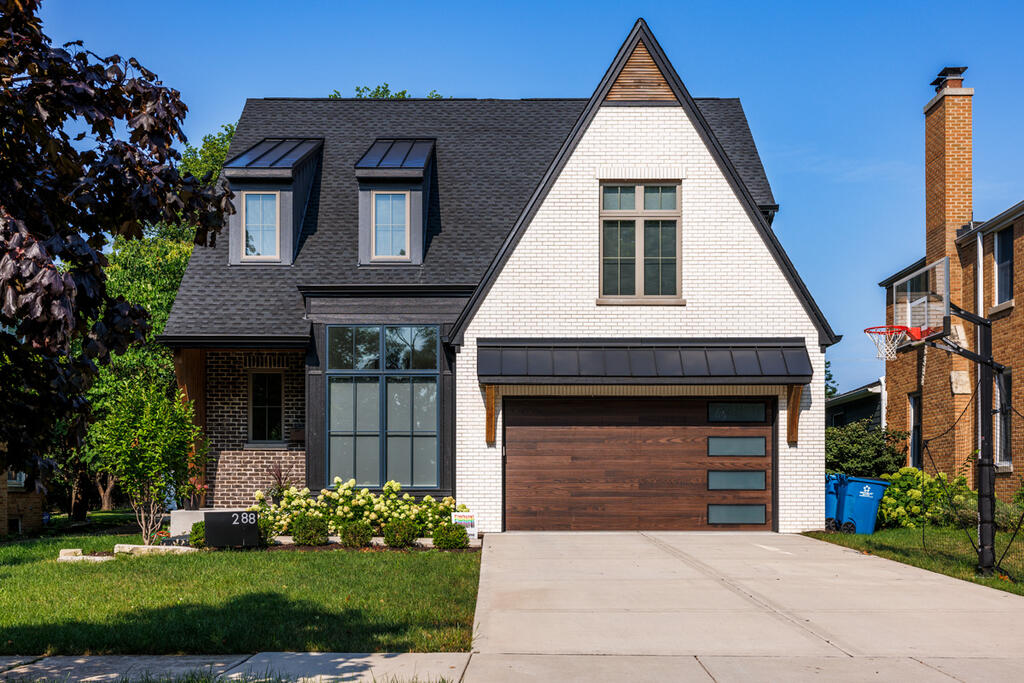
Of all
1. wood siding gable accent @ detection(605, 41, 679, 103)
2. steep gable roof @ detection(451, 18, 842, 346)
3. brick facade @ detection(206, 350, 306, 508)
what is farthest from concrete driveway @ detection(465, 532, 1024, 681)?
wood siding gable accent @ detection(605, 41, 679, 103)

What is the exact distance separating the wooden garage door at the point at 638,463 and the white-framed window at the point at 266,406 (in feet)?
16.5

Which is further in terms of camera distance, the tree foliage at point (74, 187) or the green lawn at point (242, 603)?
the green lawn at point (242, 603)

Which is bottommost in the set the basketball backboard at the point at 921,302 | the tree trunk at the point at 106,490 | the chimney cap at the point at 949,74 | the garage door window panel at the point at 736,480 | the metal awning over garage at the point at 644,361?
the tree trunk at the point at 106,490

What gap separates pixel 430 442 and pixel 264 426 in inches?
151

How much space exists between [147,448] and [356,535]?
366 centimetres

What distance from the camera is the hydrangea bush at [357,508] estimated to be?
15.0 m

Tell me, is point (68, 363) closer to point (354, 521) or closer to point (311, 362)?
point (354, 521)

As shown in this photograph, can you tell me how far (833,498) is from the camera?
17.2 metres

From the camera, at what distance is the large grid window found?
56.1ft

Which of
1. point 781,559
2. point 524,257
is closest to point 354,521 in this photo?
point 524,257

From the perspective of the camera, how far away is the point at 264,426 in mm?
18734

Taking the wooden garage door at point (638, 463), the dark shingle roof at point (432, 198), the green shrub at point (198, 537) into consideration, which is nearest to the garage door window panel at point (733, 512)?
the wooden garage door at point (638, 463)

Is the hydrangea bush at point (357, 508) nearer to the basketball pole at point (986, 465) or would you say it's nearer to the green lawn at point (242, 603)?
the green lawn at point (242, 603)

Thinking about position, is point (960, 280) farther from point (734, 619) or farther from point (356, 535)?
point (734, 619)
